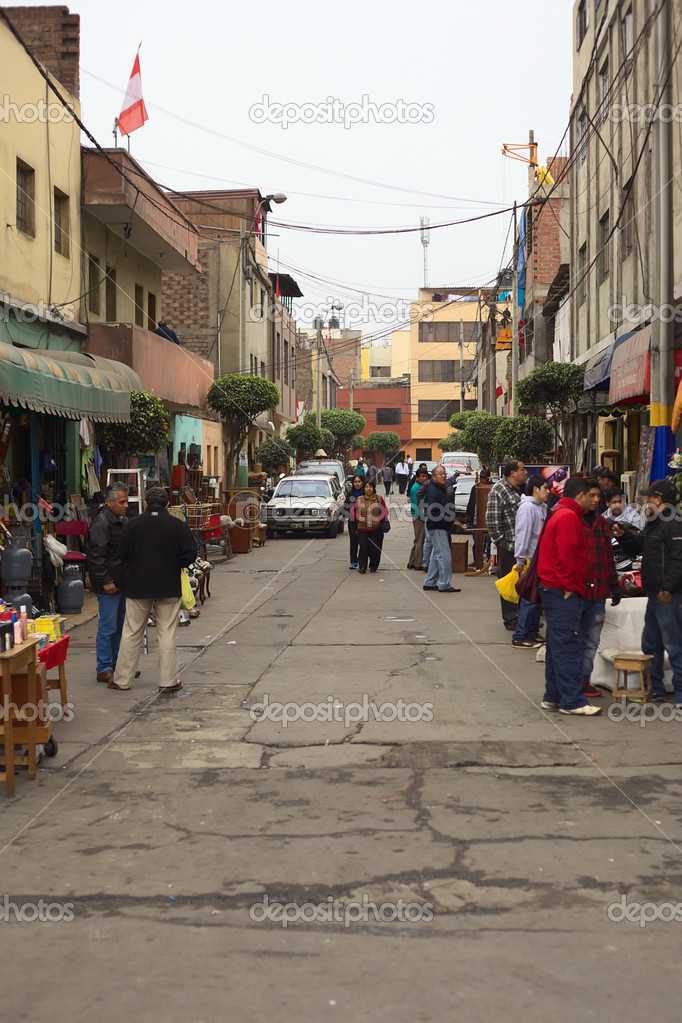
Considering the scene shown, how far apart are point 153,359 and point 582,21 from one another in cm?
1364

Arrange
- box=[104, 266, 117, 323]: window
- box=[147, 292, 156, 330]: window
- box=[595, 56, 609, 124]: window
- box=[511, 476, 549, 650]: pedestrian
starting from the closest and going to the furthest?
box=[511, 476, 549, 650]: pedestrian → box=[104, 266, 117, 323]: window → box=[595, 56, 609, 124]: window → box=[147, 292, 156, 330]: window

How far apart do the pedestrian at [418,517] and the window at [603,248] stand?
638cm

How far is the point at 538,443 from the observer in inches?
1053

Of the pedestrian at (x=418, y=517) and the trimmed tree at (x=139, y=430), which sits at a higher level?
the trimmed tree at (x=139, y=430)

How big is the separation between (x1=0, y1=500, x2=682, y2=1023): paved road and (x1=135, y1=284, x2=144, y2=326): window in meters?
15.0

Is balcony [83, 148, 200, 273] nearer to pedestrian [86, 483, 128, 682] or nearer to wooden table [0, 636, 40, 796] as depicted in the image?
pedestrian [86, 483, 128, 682]

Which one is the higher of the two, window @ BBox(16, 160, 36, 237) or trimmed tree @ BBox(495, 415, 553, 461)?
window @ BBox(16, 160, 36, 237)

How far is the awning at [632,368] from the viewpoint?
14180mm

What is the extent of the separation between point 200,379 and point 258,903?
933 inches

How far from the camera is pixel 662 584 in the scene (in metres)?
8.41

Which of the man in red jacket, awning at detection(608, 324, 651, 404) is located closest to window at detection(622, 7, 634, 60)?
awning at detection(608, 324, 651, 404)

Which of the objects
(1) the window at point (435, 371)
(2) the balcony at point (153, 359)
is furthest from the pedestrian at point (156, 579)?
(1) the window at point (435, 371)

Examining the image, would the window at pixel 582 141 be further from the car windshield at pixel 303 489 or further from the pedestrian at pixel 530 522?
the pedestrian at pixel 530 522

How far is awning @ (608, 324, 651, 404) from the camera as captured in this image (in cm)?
1418
